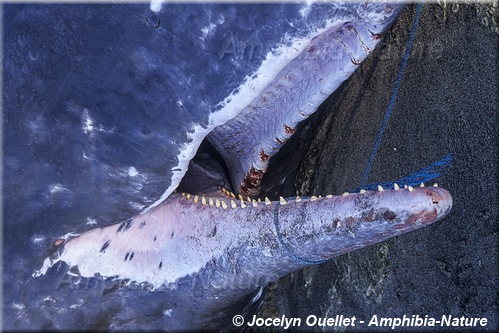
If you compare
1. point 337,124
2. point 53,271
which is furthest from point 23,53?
point 337,124

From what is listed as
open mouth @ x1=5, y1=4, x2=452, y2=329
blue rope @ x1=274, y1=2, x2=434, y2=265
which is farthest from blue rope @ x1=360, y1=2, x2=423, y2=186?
open mouth @ x1=5, y1=4, x2=452, y2=329

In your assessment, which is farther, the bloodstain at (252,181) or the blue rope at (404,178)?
the bloodstain at (252,181)

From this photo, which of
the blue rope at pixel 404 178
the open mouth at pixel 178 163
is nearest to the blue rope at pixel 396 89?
the blue rope at pixel 404 178

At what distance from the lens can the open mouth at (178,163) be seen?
2225 millimetres

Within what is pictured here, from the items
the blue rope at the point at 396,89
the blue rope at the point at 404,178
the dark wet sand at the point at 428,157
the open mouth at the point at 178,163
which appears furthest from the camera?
the blue rope at the point at 396,89

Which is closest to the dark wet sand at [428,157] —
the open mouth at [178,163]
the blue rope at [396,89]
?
the blue rope at [396,89]

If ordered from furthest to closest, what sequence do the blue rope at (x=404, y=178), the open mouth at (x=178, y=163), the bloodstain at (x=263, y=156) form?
the bloodstain at (x=263, y=156), the blue rope at (x=404, y=178), the open mouth at (x=178, y=163)

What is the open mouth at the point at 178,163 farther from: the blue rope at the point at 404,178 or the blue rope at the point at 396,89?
the blue rope at the point at 396,89

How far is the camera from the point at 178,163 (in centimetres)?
253

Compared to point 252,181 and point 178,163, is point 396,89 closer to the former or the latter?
point 252,181

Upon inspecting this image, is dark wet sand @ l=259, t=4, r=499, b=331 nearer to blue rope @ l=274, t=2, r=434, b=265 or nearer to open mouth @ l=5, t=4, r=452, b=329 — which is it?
blue rope @ l=274, t=2, r=434, b=265

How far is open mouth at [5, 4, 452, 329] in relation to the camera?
2225 mm

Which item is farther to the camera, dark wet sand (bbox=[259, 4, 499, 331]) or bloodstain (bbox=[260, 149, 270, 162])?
bloodstain (bbox=[260, 149, 270, 162])

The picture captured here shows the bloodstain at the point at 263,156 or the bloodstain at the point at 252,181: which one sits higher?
the bloodstain at the point at 263,156
